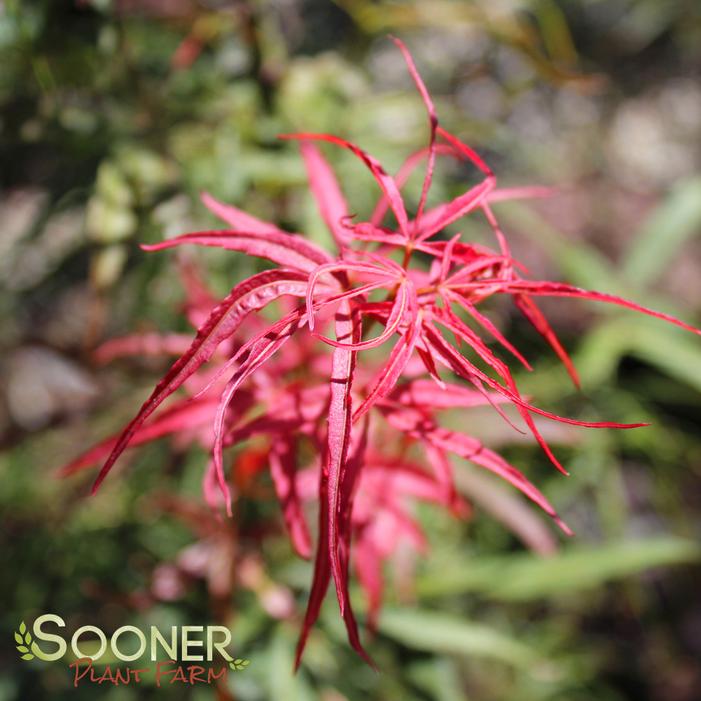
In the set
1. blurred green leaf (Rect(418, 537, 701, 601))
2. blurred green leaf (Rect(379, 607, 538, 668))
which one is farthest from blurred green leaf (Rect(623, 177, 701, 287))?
blurred green leaf (Rect(379, 607, 538, 668))

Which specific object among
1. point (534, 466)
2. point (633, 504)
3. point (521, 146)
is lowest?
point (633, 504)

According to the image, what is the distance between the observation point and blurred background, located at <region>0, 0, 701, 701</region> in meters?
0.76

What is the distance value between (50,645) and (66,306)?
852mm

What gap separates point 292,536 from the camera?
42 centimetres

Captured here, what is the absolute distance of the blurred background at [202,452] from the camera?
759mm

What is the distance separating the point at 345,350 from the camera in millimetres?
326

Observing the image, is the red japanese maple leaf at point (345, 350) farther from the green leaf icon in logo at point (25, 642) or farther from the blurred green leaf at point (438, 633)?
the blurred green leaf at point (438, 633)

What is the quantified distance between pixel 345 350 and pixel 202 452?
662mm

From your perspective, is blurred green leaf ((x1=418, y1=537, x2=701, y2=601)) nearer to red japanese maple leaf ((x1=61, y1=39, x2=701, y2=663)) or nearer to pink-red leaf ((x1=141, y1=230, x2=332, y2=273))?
red japanese maple leaf ((x1=61, y1=39, x2=701, y2=663))

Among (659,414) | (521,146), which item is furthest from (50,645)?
(659,414)

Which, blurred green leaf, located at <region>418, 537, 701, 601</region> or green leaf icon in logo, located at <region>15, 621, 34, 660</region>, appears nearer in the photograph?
green leaf icon in logo, located at <region>15, 621, 34, 660</region>

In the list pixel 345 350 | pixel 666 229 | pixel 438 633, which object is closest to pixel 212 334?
pixel 345 350

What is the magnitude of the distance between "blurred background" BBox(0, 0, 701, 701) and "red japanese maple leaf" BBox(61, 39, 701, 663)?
22cm

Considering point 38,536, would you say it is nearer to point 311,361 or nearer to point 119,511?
point 119,511
